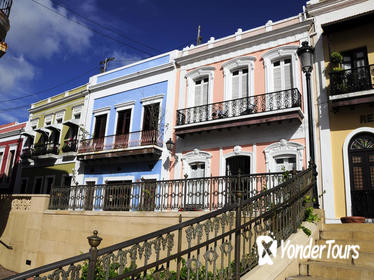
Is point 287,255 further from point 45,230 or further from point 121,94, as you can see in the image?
point 121,94

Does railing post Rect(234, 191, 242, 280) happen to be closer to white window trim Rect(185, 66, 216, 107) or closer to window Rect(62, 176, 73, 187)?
white window trim Rect(185, 66, 216, 107)

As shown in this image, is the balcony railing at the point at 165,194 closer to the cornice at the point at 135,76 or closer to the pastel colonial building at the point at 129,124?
the pastel colonial building at the point at 129,124

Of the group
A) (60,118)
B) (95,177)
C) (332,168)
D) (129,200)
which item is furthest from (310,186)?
(60,118)

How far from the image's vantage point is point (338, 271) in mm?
4617

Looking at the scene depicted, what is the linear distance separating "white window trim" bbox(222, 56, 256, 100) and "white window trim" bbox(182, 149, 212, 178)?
8.68ft

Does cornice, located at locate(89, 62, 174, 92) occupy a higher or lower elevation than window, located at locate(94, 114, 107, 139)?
higher

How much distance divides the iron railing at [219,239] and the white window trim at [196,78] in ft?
28.0

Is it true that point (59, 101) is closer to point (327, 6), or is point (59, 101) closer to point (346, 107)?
point (327, 6)

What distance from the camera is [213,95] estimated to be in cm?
1412

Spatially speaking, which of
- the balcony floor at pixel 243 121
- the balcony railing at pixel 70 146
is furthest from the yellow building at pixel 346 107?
the balcony railing at pixel 70 146

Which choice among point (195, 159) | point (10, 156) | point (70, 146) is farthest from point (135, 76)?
point (10, 156)

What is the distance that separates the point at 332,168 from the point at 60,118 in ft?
55.9

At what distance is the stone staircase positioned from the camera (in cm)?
454

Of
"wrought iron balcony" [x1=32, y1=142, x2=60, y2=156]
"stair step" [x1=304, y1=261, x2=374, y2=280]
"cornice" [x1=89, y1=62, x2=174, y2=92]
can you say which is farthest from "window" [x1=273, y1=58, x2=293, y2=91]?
"wrought iron balcony" [x1=32, y1=142, x2=60, y2=156]
